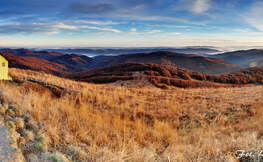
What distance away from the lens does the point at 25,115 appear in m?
3.76

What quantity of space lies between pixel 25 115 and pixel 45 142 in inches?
60.8

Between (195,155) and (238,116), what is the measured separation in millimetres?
4843

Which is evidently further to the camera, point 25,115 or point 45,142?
point 25,115

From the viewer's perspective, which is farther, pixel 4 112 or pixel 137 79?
pixel 137 79

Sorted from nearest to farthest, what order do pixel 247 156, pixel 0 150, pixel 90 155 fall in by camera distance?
pixel 0 150 < pixel 90 155 < pixel 247 156

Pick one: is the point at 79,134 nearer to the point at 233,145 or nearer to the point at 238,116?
the point at 233,145

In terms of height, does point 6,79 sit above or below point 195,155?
above

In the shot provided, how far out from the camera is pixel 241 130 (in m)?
4.61

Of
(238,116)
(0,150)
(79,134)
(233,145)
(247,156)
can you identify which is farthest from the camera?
(238,116)

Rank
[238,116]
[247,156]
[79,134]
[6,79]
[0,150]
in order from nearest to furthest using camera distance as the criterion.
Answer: [0,150]
[247,156]
[79,134]
[238,116]
[6,79]

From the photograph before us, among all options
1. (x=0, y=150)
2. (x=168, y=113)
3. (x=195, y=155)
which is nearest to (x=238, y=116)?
(x=168, y=113)

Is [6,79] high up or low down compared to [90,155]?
up

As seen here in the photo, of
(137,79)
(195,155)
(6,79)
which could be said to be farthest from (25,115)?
(137,79)

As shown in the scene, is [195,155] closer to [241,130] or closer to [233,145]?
[233,145]
